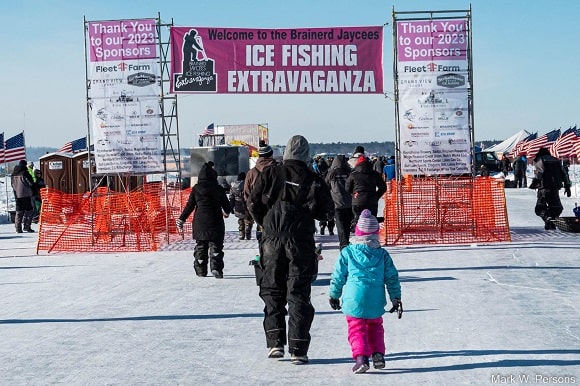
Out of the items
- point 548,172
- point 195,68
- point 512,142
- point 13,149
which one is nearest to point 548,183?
point 548,172

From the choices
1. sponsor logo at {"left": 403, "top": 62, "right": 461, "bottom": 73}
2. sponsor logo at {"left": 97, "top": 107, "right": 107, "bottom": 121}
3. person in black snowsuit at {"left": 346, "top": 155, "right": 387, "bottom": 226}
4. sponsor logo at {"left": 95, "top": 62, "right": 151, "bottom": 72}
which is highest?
sponsor logo at {"left": 95, "top": 62, "right": 151, "bottom": 72}

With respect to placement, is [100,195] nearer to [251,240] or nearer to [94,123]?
[94,123]

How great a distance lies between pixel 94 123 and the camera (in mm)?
16656

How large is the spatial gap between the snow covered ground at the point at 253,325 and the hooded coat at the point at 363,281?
495mm

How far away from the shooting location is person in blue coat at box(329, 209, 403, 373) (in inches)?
243

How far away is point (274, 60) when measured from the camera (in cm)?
1614

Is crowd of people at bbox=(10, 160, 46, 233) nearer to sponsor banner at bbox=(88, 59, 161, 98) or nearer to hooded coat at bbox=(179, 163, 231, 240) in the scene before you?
sponsor banner at bbox=(88, 59, 161, 98)

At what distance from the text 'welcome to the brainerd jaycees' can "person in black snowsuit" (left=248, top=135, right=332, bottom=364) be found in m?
9.38

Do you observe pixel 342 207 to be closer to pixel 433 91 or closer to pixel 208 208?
pixel 208 208

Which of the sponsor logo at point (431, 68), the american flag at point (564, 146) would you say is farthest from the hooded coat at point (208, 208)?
the american flag at point (564, 146)

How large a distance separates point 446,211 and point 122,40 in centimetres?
719

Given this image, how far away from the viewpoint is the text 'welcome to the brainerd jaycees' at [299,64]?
1612 centimetres

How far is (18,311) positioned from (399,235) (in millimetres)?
8537

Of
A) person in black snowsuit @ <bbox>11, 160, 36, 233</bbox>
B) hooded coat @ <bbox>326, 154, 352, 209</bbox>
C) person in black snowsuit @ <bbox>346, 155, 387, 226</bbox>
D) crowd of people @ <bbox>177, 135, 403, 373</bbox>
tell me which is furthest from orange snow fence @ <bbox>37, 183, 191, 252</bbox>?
crowd of people @ <bbox>177, 135, 403, 373</bbox>
